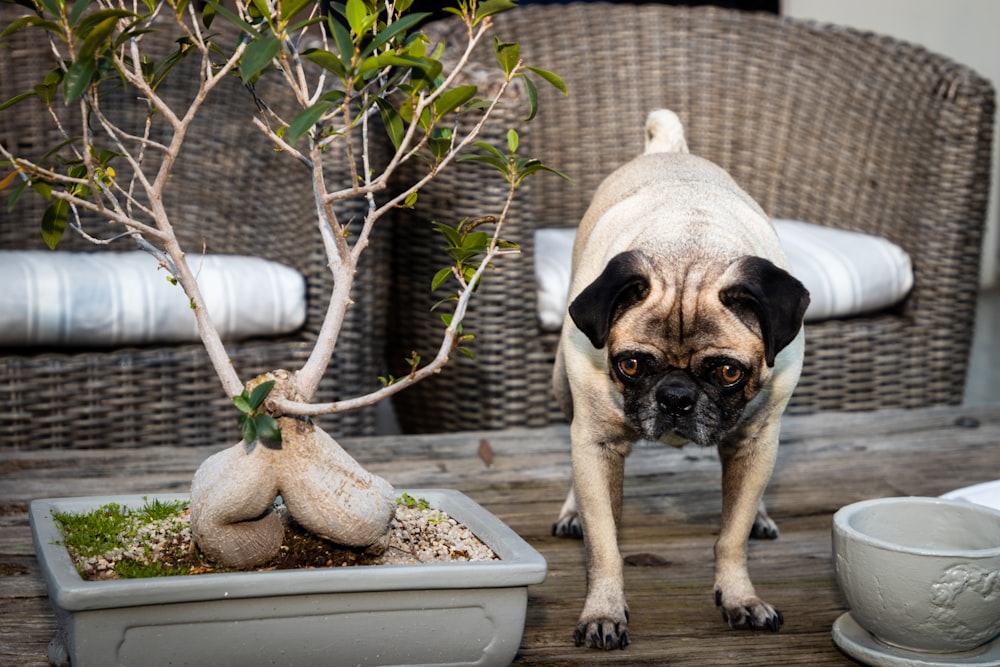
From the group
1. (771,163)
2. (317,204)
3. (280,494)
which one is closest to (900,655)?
(280,494)

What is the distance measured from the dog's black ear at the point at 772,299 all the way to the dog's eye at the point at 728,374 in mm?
42

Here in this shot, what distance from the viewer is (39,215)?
9.68 feet

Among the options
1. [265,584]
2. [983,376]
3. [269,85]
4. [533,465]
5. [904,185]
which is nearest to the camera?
[265,584]

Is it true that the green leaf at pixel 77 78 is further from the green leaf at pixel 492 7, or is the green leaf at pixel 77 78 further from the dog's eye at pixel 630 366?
the dog's eye at pixel 630 366

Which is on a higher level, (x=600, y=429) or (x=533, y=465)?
(x=600, y=429)

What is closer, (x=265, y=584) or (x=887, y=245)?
(x=265, y=584)

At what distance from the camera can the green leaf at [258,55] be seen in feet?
3.14

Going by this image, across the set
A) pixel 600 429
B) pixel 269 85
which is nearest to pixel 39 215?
pixel 269 85

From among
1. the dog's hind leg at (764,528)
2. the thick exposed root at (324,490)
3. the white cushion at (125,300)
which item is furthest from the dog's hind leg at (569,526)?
the white cushion at (125,300)

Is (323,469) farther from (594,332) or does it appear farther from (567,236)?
(567,236)

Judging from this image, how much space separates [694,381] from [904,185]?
200 cm

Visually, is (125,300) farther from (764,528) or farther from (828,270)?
(828,270)

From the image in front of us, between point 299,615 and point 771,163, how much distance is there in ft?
8.67

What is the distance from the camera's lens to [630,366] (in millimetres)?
1481
